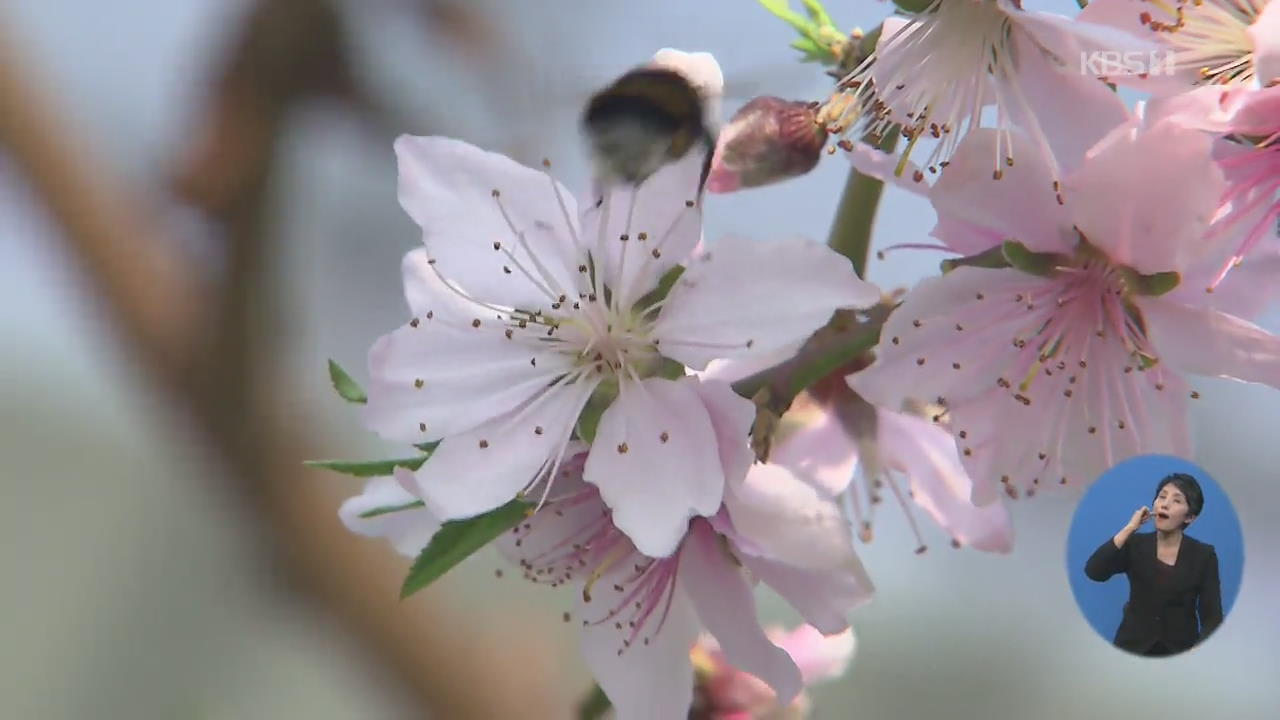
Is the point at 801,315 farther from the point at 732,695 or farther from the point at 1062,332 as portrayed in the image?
the point at 732,695

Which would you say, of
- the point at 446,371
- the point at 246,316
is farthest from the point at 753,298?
the point at 246,316

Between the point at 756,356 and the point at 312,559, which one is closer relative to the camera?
the point at 756,356

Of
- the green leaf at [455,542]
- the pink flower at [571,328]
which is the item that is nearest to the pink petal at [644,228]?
the pink flower at [571,328]

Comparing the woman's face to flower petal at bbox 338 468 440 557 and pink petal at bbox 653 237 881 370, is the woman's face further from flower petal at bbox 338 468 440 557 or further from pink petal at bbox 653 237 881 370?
flower petal at bbox 338 468 440 557

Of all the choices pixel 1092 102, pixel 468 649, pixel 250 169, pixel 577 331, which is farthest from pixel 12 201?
pixel 1092 102

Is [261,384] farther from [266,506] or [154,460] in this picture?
[154,460]

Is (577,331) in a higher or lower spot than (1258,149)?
lower
